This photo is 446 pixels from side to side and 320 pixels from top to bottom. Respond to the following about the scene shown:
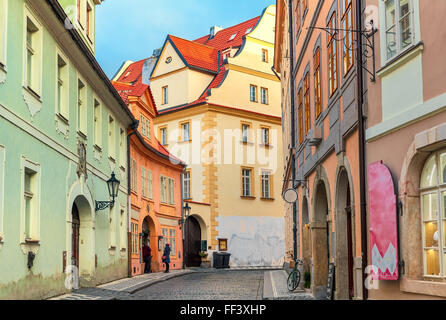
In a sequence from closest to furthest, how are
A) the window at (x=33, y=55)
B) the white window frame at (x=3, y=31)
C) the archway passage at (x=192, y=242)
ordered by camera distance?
the white window frame at (x=3, y=31)
the window at (x=33, y=55)
the archway passage at (x=192, y=242)

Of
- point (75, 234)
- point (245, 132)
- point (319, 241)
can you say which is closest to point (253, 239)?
point (245, 132)

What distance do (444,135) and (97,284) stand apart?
14.9 meters

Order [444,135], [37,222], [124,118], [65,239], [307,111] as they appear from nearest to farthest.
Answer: [444,135] → [37,222] → [65,239] → [307,111] → [124,118]

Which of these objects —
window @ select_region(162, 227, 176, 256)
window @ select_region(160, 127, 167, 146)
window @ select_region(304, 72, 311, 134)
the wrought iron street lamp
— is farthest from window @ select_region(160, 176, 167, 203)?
window @ select_region(304, 72, 311, 134)

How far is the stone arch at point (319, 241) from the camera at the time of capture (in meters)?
17.6

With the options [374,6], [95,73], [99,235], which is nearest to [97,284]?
[99,235]

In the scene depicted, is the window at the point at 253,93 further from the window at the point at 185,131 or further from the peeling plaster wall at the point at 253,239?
the peeling plaster wall at the point at 253,239

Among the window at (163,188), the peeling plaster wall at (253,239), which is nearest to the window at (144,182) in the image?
the window at (163,188)

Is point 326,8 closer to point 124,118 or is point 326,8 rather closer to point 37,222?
point 37,222

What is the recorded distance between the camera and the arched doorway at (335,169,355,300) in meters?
14.5

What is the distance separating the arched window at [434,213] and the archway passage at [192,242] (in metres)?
33.3

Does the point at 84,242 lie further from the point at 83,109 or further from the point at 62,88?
the point at 62,88

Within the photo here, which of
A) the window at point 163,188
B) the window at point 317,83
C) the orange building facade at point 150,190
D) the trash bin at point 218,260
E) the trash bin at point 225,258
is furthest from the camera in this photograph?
the trash bin at point 225,258

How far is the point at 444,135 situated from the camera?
8539mm
